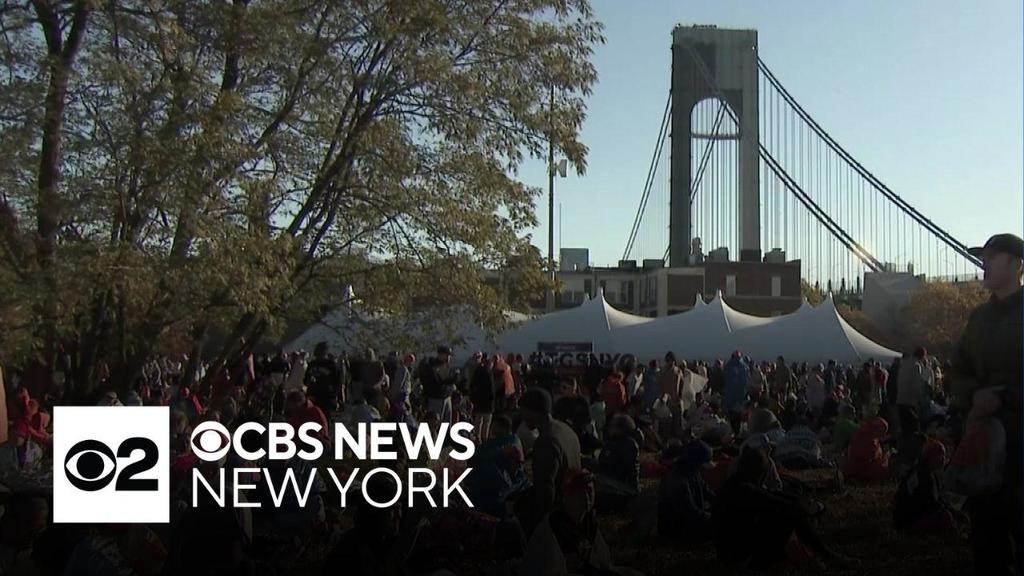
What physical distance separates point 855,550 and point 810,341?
2511 cm

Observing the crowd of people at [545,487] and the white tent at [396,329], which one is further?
the white tent at [396,329]

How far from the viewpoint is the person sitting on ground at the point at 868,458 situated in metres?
12.5

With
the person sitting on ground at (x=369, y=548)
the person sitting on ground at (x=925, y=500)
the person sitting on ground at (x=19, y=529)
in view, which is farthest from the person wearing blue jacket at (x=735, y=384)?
the person sitting on ground at (x=19, y=529)

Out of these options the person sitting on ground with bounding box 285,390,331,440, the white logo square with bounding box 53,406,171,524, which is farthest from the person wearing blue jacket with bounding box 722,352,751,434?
the white logo square with bounding box 53,406,171,524

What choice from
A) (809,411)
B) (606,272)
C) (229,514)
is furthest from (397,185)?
(606,272)

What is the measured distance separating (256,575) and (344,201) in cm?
598

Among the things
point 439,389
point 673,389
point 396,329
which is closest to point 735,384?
point 673,389

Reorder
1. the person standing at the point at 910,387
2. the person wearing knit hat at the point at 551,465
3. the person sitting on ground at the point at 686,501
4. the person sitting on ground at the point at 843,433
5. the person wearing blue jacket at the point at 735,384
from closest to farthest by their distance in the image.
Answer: the person wearing knit hat at the point at 551,465, the person sitting on ground at the point at 686,501, the person standing at the point at 910,387, the person sitting on ground at the point at 843,433, the person wearing blue jacket at the point at 735,384

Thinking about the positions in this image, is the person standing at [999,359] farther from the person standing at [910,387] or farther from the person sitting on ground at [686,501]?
Answer: the person standing at [910,387]

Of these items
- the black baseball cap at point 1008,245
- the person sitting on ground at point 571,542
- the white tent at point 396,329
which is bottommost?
the person sitting on ground at point 571,542

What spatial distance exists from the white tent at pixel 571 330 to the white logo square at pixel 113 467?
933 inches

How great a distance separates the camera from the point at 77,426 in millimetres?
9039

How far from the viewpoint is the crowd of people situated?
5176mm

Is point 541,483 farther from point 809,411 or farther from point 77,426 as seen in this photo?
point 809,411
